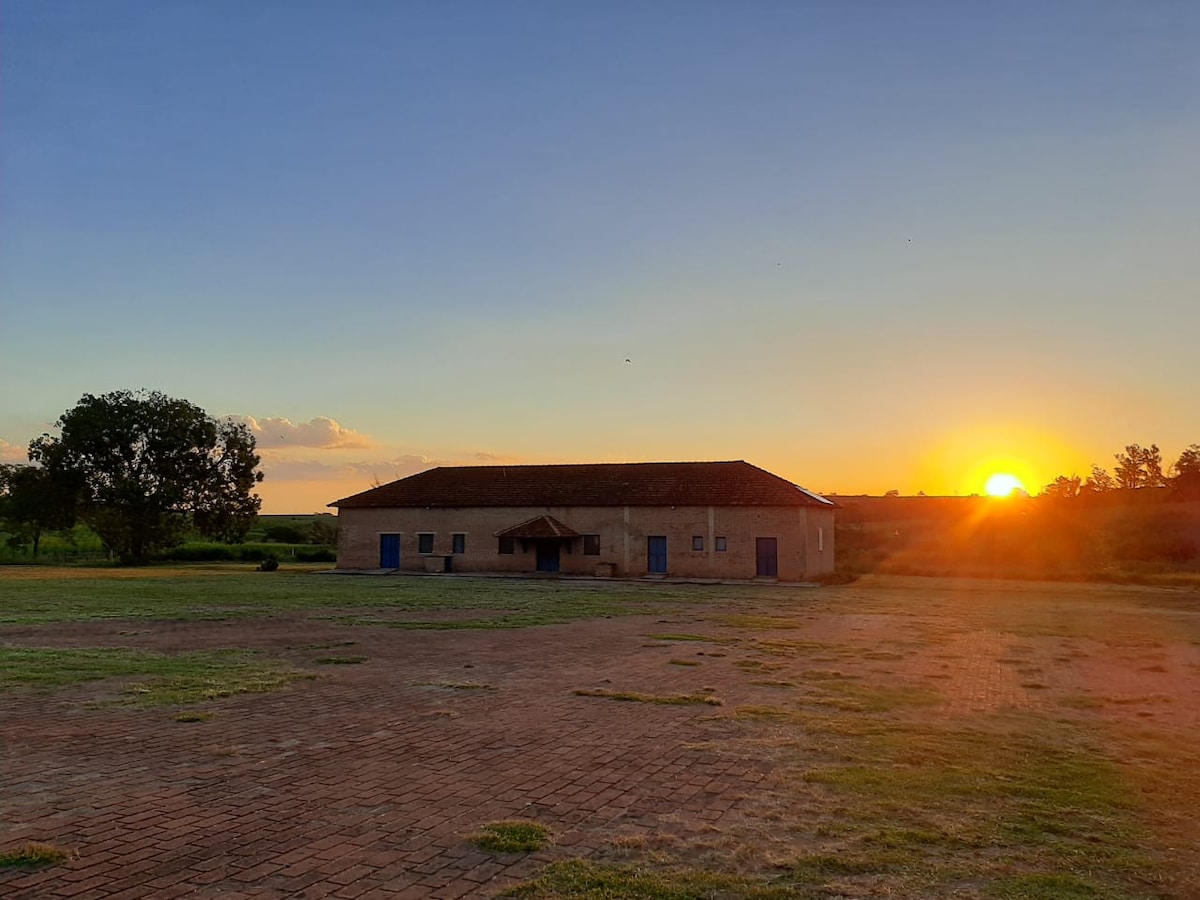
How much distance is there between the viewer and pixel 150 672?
1107 centimetres

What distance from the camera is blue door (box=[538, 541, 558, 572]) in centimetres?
3844

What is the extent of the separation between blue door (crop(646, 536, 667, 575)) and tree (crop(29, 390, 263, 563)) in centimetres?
2357

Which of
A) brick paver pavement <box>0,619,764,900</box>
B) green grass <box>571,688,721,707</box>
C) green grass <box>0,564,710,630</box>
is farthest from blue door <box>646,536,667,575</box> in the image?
green grass <box>571,688,721,707</box>

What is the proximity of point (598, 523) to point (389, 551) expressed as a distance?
10.2 metres

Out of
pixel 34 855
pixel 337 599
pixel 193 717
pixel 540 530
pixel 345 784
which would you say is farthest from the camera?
pixel 540 530

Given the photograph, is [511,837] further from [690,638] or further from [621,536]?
[621,536]

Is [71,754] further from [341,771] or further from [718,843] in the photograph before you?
[718,843]

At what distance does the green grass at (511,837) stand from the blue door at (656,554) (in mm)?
31549

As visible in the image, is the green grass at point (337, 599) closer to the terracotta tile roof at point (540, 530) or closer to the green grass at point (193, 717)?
the terracotta tile roof at point (540, 530)

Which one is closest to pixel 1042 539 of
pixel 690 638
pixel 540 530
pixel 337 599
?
pixel 540 530

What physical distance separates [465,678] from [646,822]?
577 centimetres

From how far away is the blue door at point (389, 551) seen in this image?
40844mm

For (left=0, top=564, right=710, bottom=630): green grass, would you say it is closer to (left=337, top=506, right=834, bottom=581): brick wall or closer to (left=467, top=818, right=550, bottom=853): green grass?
(left=337, top=506, right=834, bottom=581): brick wall

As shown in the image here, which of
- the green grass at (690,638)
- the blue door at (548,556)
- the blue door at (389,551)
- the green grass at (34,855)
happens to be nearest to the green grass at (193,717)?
the green grass at (34,855)
